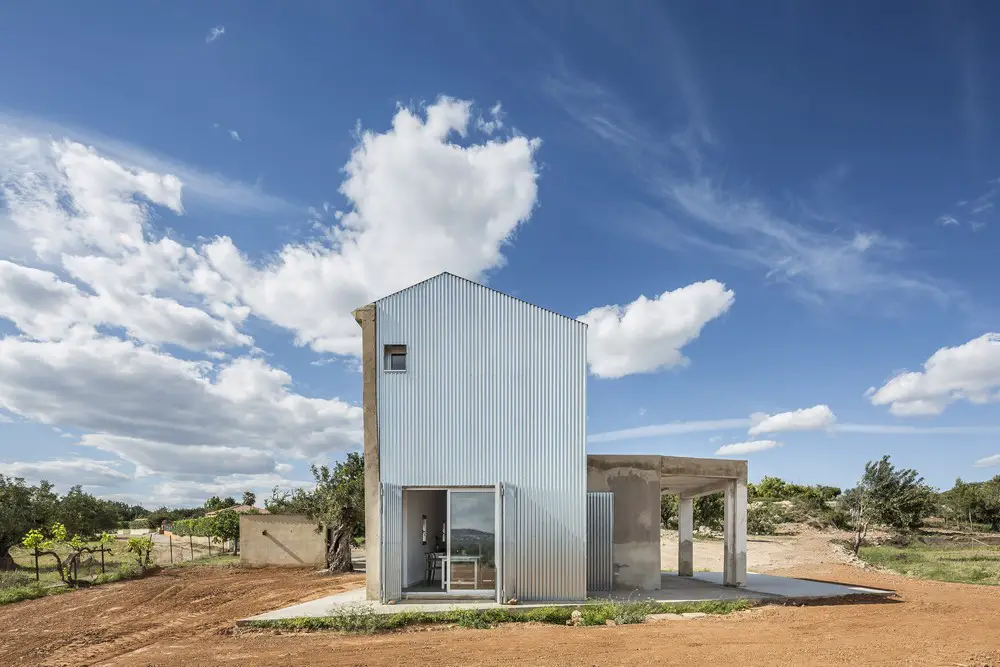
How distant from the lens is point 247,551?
28.2 m

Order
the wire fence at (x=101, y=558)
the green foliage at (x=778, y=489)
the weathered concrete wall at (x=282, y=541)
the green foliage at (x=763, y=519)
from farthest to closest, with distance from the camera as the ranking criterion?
the green foliage at (x=778, y=489) < the green foliage at (x=763, y=519) < the weathered concrete wall at (x=282, y=541) < the wire fence at (x=101, y=558)

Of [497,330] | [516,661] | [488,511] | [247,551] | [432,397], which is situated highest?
[497,330]

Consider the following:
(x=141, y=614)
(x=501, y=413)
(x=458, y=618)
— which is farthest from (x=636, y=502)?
(x=141, y=614)

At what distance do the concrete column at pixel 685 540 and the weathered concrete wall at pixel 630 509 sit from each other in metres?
4.47

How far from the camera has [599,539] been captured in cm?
1639

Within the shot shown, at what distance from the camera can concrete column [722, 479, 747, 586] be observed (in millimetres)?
18000

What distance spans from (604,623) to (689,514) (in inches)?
397

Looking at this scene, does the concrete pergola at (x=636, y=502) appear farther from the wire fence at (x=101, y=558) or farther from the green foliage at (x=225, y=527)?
the green foliage at (x=225, y=527)

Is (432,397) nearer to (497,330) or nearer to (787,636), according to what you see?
(497,330)

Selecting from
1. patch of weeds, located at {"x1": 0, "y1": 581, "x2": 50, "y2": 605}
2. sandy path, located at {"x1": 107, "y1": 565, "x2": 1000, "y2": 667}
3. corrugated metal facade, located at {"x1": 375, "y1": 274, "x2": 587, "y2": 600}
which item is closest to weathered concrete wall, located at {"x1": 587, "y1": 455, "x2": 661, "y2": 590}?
corrugated metal facade, located at {"x1": 375, "y1": 274, "x2": 587, "y2": 600}

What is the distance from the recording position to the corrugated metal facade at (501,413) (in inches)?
584

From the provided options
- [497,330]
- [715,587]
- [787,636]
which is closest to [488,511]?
[497,330]

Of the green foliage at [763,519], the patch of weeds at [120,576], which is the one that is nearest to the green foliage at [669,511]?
the green foliage at [763,519]

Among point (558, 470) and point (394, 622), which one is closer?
point (394, 622)
